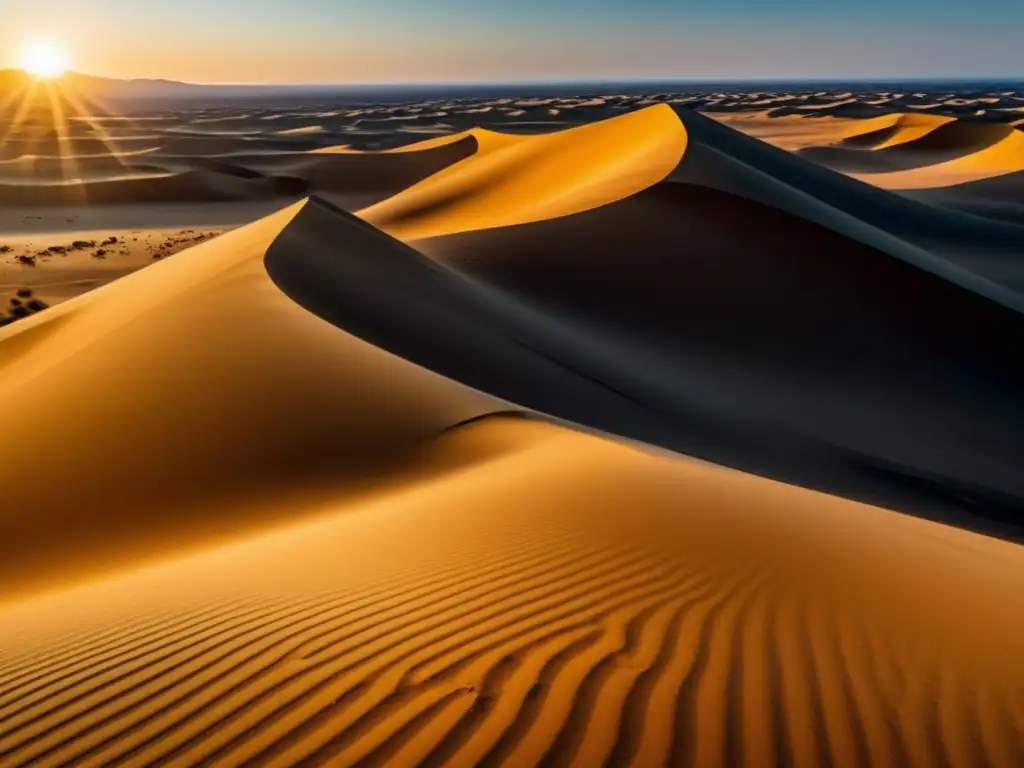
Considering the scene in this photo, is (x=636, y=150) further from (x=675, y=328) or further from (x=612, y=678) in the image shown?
(x=612, y=678)

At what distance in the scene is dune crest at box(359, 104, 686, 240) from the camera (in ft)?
61.3

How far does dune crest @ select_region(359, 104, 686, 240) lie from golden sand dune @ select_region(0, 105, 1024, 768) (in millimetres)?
3381

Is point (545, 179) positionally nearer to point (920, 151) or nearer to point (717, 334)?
point (717, 334)

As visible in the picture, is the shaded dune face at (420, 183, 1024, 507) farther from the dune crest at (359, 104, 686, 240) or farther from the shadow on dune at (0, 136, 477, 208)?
the shadow on dune at (0, 136, 477, 208)

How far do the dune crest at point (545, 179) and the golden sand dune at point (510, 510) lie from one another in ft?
11.1

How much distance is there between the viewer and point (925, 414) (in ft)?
37.5

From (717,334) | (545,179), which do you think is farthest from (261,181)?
(717,334)

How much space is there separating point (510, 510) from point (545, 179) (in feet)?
65.7

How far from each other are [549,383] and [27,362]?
5994 mm

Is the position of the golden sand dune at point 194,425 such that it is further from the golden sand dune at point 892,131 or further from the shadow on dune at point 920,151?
the golden sand dune at point 892,131

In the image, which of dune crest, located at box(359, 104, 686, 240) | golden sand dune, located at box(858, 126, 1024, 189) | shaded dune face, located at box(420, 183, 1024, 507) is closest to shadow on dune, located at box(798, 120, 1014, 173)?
golden sand dune, located at box(858, 126, 1024, 189)

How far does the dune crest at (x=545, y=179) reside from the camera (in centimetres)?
1867

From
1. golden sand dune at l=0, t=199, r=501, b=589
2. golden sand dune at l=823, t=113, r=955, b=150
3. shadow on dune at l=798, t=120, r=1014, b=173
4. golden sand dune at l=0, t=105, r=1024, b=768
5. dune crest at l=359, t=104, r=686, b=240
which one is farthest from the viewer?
golden sand dune at l=823, t=113, r=955, b=150

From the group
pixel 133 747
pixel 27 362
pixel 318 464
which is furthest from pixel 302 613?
pixel 27 362
